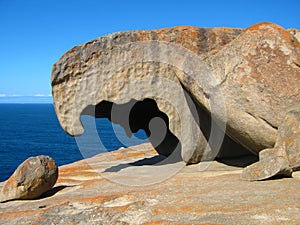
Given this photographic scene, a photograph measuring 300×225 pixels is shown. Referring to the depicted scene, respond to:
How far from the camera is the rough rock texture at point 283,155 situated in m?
7.42

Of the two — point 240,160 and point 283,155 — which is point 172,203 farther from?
point 240,160

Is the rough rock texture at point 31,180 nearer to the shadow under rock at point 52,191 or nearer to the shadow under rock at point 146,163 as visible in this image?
the shadow under rock at point 52,191

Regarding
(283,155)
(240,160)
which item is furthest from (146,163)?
(283,155)

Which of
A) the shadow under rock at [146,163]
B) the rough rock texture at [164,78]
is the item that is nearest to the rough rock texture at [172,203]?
the rough rock texture at [164,78]

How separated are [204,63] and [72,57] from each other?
147 inches

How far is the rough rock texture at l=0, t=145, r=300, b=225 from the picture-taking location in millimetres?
5543

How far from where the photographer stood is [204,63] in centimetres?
957

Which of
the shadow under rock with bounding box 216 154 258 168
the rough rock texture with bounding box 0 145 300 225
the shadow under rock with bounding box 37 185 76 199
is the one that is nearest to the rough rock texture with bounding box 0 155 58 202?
the shadow under rock with bounding box 37 185 76 199

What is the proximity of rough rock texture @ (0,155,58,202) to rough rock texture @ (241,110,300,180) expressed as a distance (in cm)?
476

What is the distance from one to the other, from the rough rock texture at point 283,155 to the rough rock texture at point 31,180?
4759mm

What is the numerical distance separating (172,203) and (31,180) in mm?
3922

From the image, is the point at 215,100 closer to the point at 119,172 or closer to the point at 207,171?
the point at 207,171

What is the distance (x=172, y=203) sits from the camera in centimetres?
650

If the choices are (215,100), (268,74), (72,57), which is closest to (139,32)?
(72,57)
